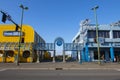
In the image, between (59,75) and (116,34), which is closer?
(59,75)

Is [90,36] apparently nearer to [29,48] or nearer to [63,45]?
[63,45]

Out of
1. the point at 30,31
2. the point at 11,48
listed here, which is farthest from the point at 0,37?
the point at 30,31

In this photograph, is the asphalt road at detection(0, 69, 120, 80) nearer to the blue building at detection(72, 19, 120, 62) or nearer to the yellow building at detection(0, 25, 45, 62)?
the yellow building at detection(0, 25, 45, 62)

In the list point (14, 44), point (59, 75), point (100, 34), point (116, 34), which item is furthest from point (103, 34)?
point (59, 75)

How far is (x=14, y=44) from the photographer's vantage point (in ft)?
147

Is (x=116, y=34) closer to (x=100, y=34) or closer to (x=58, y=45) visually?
(x=100, y=34)

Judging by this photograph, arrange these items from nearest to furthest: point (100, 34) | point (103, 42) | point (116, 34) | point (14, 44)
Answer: point (14, 44) → point (103, 42) → point (100, 34) → point (116, 34)

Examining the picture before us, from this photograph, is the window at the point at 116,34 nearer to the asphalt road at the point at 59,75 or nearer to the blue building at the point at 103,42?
the blue building at the point at 103,42

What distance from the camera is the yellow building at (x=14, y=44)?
144ft

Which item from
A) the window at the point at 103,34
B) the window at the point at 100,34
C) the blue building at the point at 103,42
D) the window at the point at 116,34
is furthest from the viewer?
the window at the point at 116,34

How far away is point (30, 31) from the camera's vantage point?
4597 cm

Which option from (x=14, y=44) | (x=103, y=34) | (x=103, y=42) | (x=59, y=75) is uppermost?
(x=103, y=34)

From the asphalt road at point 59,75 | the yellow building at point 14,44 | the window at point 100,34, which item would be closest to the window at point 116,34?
the window at point 100,34

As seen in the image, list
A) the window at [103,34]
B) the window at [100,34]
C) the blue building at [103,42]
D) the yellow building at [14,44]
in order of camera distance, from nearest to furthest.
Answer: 1. the yellow building at [14,44]
2. the blue building at [103,42]
3. the window at [100,34]
4. the window at [103,34]
